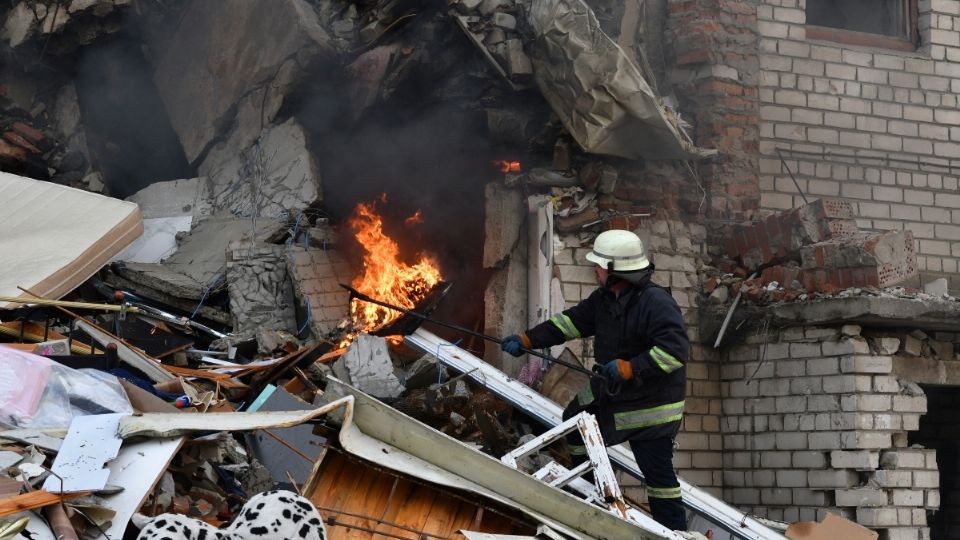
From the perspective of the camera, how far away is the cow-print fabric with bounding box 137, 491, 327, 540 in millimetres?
4184

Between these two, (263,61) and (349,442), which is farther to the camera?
(263,61)

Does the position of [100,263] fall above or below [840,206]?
below

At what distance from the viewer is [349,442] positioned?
4.99m

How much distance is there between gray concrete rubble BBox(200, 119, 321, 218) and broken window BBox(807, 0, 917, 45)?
4.58 metres

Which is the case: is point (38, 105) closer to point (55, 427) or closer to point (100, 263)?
point (100, 263)

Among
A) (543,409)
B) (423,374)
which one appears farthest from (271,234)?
(543,409)

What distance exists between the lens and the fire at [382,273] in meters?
8.15

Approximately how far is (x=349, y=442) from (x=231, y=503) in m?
1.14

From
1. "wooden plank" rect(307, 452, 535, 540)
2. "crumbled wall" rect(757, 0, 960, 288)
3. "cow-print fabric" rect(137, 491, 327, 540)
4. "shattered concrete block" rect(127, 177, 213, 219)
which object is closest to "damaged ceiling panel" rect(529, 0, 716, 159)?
"crumbled wall" rect(757, 0, 960, 288)

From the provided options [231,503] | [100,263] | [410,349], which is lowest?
[231,503]

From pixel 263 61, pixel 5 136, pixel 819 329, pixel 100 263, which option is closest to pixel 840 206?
pixel 819 329

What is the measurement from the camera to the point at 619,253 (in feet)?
21.7

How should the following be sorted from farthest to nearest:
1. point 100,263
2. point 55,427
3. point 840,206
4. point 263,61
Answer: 1. point 263,61
2. point 840,206
3. point 100,263
4. point 55,427

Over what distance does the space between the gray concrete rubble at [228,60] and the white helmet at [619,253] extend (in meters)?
3.01
